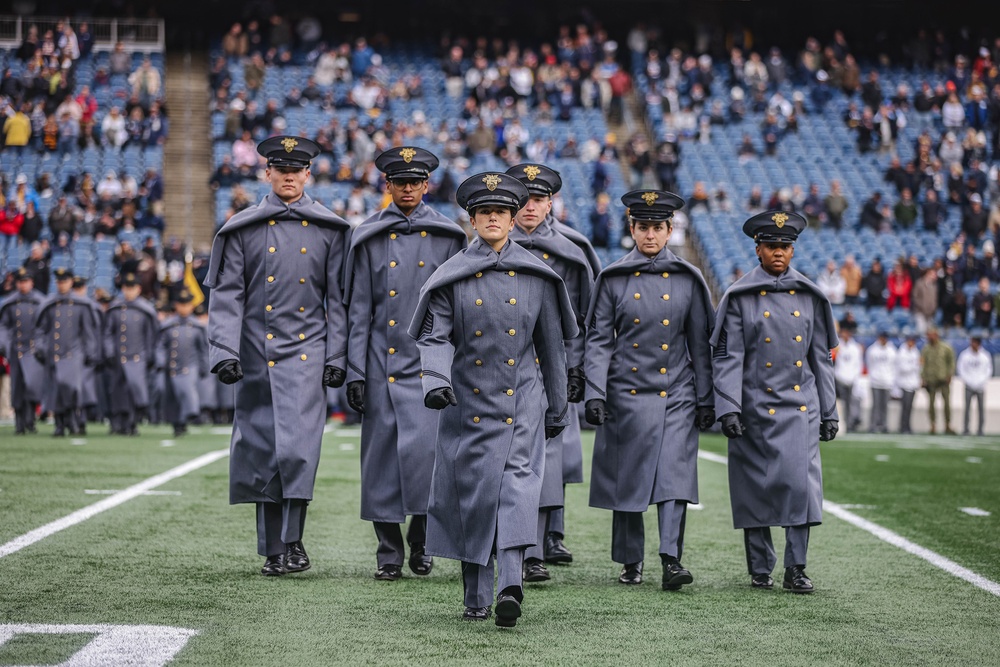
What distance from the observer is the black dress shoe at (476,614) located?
5.76 metres

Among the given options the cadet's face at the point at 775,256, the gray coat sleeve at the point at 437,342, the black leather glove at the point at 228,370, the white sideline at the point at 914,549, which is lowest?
the white sideline at the point at 914,549

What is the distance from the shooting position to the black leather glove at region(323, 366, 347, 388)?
699 centimetres

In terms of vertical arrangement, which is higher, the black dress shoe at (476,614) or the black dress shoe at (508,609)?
the black dress shoe at (508,609)

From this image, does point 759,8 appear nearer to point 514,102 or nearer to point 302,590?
point 514,102

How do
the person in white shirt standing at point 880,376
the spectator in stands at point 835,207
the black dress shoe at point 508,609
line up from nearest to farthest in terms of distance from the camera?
the black dress shoe at point 508,609, the person in white shirt standing at point 880,376, the spectator in stands at point 835,207

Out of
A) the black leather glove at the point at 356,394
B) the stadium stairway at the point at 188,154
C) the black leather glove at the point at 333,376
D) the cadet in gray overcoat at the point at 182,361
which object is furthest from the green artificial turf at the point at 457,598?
the stadium stairway at the point at 188,154

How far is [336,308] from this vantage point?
7207 millimetres

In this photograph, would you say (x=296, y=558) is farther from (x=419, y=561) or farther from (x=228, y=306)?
(x=228, y=306)

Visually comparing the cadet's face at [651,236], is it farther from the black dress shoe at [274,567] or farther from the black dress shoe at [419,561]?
the black dress shoe at [274,567]

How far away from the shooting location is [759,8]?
121 feet

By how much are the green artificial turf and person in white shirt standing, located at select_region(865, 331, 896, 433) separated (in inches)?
510

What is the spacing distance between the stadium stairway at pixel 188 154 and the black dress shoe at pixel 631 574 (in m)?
21.6

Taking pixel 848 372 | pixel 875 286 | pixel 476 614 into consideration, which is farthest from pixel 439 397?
pixel 875 286

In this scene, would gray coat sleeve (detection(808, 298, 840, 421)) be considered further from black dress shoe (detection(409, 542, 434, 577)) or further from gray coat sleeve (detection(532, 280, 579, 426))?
black dress shoe (detection(409, 542, 434, 577))
